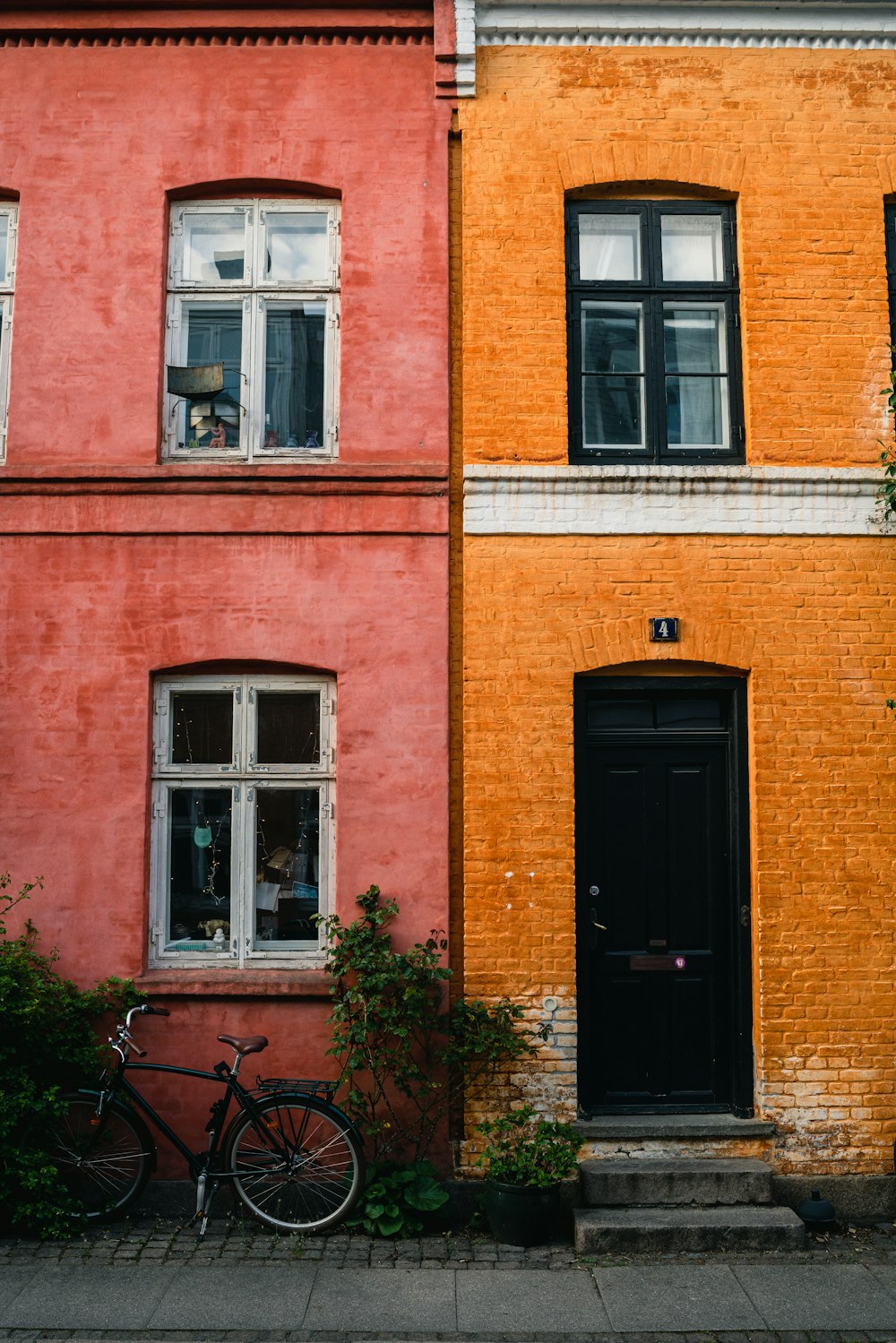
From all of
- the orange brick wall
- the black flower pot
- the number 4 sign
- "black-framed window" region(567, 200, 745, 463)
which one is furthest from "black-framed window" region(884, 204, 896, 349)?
the black flower pot

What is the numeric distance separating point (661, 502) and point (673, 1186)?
4224mm

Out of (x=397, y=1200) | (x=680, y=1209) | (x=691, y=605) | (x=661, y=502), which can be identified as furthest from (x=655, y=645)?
(x=397, y=1200)

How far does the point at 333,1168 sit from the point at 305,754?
8.30 ft

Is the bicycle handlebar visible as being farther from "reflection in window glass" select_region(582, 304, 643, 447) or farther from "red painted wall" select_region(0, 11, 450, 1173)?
"reflection in window glass" select_region(582, 304, 643, 447)

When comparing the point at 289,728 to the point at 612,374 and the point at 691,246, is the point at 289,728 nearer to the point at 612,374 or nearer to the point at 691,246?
the point at 612,374

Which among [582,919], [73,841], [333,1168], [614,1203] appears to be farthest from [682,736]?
[73,841]

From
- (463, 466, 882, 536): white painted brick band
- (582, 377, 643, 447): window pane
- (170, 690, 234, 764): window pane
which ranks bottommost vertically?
(170, 690, 234, 764): window pane

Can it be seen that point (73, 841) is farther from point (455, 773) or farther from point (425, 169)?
point (425, 169)

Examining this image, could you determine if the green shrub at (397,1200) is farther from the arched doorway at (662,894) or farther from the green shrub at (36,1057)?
the green shrub at (36,1057)

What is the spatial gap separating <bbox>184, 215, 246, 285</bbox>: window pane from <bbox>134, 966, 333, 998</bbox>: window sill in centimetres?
465

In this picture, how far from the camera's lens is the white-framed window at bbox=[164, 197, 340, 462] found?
7.39 metres

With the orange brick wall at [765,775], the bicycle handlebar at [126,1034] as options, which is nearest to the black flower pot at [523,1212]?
the orange brick wall at [765,775]

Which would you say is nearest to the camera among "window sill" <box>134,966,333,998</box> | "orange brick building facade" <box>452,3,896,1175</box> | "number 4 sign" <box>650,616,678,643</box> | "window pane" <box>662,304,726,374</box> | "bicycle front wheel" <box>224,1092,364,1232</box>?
"bicycle front wheel" <box>224,1092,364,1232</box>

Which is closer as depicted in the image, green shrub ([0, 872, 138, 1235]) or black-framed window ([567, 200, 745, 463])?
green shrub ([0, 872, 138, 1235])
